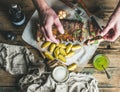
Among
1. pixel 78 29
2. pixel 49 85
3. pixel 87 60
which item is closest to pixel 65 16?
pixel 78 29

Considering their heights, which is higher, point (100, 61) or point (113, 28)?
point (113, 28)

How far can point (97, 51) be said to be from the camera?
71.0 inches

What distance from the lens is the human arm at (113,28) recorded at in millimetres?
1646

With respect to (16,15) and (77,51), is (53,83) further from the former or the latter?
(16,15)

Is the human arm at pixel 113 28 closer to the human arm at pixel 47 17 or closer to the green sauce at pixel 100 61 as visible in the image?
the green sauce at pixel 100 61

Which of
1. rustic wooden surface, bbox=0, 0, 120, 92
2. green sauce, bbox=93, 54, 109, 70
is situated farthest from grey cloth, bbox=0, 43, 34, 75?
green sauce, bbox=93, 54, 109, 70

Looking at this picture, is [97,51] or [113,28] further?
[97,51]

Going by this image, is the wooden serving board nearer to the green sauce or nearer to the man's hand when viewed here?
the green sauce

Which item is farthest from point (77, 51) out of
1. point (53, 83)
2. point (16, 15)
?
point (16, 15)

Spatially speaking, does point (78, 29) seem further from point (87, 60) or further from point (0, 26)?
point (0, 26)

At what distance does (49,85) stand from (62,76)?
88 millimetres

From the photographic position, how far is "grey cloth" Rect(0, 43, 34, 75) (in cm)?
178

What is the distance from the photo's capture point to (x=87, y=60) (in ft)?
5.85

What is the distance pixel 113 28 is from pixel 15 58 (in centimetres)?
50
